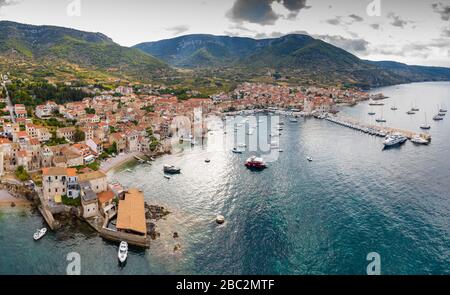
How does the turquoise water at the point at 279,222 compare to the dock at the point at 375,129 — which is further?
the dock at the point at 375,129

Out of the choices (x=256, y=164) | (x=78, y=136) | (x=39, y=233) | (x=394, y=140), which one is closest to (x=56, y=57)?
(x=78, y=136)

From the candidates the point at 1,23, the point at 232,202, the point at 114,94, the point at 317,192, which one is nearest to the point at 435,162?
the point at 317,192

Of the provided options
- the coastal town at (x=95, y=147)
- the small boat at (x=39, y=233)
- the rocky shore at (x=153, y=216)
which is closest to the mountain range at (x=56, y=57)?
the coastal town at (x=95, y=147)

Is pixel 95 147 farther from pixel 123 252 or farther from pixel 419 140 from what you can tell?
pixel 419 140

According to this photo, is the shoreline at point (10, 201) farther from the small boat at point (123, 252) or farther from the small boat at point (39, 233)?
the small boat at point (123, 252)

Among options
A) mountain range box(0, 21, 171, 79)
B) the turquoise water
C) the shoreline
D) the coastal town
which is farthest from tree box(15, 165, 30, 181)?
mountain range box(0, 21, 171, 79)

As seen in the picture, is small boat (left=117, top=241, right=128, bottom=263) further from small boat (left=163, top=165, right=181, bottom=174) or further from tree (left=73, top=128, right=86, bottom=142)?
tree (left=73, top=128, right=86, bottom=142)

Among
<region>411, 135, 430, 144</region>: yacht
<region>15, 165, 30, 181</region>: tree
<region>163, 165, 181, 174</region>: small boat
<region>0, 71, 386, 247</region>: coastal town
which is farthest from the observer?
<region>411, 135, 430, 144</region>: yacht
